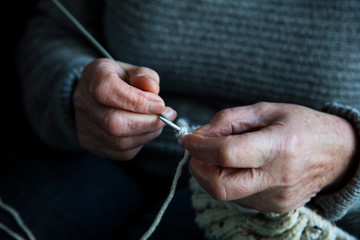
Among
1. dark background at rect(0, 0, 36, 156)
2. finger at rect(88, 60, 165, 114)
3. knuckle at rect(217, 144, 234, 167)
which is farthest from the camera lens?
dark background at rect(0, 0, 36, 156)

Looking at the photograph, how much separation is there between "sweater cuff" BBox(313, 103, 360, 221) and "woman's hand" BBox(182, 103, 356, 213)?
0.02m

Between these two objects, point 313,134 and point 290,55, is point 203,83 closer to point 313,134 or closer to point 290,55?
point 290,55

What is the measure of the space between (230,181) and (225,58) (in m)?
0.35

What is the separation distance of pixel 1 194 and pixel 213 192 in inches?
24.2

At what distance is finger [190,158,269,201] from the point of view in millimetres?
462

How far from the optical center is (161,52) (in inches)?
29.5

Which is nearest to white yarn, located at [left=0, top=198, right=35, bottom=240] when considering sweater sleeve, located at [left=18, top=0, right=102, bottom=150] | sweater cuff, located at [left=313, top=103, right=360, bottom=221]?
sweater sleeve, located at [left=18, top=0, right=102, bottom=150]

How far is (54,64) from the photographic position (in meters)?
0.79

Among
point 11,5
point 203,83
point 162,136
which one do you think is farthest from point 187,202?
point 11,5

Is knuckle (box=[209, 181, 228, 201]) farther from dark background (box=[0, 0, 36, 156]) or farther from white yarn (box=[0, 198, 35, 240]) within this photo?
dark background (box=[0, 0, 36, 156])

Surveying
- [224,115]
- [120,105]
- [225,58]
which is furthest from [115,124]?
[225,58]

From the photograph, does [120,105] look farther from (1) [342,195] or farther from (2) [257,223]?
(1) [342,195]

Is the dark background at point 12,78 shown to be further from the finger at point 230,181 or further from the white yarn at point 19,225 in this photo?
the finger at point 230,181

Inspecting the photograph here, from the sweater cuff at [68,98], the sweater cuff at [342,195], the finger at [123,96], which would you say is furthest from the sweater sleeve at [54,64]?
the sweater cuff at [342,195]
